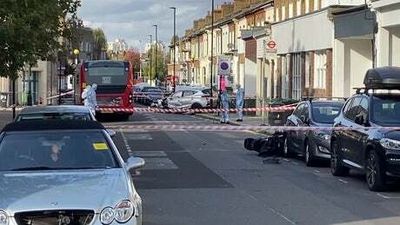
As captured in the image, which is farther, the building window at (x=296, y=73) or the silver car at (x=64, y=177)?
the building window at (x=296, y=73)

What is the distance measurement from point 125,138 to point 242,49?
122 feet

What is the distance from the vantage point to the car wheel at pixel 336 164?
16605 mm

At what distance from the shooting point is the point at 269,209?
40.3 ft

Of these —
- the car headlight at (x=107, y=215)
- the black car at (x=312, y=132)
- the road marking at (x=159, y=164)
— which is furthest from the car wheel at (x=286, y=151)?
the car headlight at (x=107, y=215)

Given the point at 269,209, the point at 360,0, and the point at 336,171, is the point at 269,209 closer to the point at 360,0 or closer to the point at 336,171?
the point at 336,171

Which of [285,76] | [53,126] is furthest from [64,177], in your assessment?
[285,76]

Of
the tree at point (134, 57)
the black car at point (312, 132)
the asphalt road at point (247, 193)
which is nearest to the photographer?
the asphalt road at point (247, 193)

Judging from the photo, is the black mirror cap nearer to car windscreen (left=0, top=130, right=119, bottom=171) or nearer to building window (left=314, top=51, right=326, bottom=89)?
car windscreen (left=0, top=130, right=119, bottom=171)

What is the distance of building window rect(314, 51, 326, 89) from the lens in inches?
1517

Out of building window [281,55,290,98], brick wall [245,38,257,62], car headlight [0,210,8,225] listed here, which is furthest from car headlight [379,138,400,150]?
brick wall [245,38,257,62]

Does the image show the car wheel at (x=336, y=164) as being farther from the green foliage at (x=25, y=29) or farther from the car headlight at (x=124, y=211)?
the car headlight at (x=124, y=211)

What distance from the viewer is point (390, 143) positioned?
13.7m

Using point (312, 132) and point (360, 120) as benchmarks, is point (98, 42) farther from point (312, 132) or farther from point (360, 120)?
point (360, 120)

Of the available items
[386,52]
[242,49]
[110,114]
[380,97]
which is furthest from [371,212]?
[242,49]
